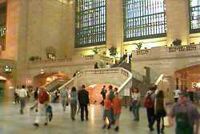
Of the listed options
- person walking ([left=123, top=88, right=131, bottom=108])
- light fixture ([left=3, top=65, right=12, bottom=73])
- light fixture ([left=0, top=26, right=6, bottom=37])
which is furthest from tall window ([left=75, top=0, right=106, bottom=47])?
person walking ([left=123, top=88, right=131, bottom=108])

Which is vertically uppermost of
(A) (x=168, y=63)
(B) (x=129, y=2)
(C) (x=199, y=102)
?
(B) (x=129, y=2)

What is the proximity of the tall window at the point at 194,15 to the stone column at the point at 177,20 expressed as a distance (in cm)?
67

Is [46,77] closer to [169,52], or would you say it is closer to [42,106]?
[169,52]

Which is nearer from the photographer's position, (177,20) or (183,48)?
(183,48)

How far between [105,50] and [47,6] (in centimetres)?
927

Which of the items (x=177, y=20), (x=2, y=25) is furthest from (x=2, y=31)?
(x=177, y=20)

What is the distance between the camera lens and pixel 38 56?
38844 millimetres

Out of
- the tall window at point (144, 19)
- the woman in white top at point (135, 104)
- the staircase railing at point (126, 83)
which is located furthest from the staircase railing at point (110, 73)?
the tall window at point (144, 19)

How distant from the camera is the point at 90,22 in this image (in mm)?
41375

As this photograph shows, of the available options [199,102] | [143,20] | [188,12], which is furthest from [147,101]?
[143,20]

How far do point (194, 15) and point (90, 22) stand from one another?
44.4 ft

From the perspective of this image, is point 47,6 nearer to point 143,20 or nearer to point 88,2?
point 88,2

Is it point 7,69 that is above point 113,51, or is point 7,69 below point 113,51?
below

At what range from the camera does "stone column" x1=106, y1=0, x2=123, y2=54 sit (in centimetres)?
3738
